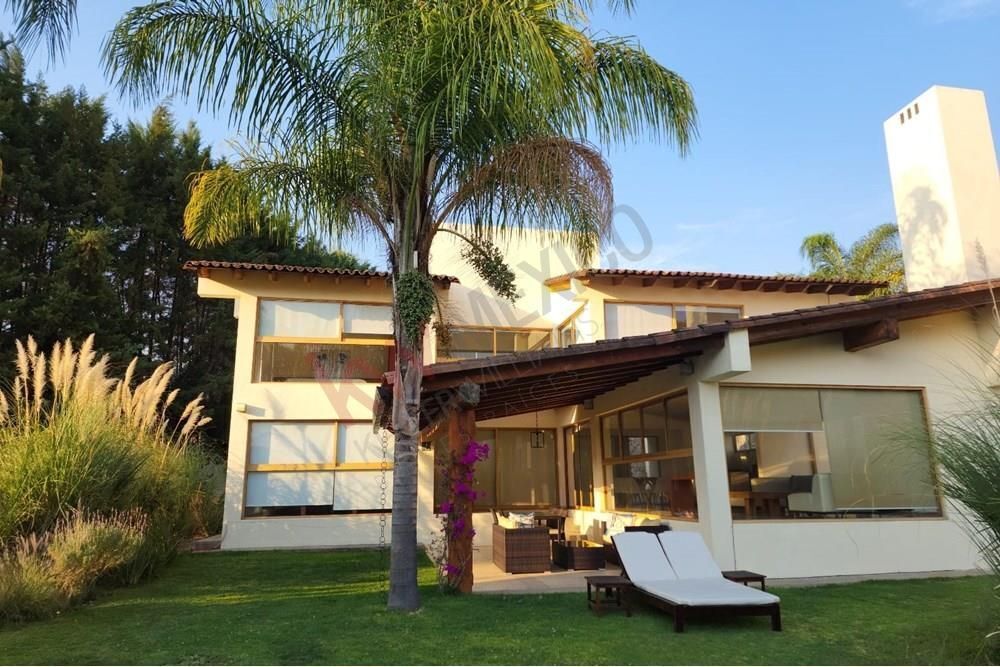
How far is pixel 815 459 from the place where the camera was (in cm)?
938

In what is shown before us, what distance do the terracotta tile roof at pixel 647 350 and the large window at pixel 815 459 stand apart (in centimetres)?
100

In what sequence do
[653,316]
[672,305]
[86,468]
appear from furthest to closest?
1. [672,305]
2. [653,316]
3. [86,468]

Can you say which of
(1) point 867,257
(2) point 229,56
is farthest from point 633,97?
(1) point 867,257

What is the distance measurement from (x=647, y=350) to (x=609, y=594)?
10.2 ft

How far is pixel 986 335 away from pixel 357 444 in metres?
12.2

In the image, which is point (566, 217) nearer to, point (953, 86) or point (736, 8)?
point (736, 8)

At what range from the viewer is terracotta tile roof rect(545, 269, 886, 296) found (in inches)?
555

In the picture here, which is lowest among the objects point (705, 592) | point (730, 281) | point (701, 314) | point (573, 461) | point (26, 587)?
point (705, 592)

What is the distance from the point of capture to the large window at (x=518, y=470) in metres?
16.1

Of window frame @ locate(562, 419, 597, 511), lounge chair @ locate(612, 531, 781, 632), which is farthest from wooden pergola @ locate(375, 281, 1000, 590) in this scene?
window frame @ locate(562, 419, 597, 511)

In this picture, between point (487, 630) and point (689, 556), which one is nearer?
→ point (487, 630)

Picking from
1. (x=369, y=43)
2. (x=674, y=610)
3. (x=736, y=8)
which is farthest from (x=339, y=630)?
(x=736, y=8)

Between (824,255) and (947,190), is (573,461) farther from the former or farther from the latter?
(824,255)

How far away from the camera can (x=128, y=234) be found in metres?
21.8
